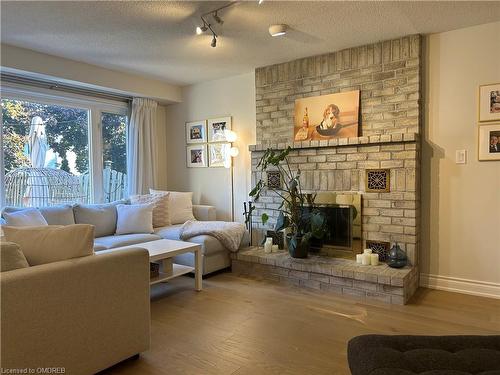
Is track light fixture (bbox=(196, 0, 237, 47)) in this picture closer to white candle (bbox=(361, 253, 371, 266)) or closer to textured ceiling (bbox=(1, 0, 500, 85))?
textured ceiling (bbox=(1, 0, 500, 85))

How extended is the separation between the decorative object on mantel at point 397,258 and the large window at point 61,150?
3592 millimetres

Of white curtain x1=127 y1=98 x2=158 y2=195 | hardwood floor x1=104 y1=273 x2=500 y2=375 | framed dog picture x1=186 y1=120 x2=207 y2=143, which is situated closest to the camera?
hardwood floor x1=104 y1=273 x2=500 y2=375

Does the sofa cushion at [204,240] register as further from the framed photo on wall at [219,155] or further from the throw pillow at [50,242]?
the throw pillow at [50,242]

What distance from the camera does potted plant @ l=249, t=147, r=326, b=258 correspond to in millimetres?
3500

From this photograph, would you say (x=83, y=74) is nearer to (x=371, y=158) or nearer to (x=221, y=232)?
(x=221, y=232)

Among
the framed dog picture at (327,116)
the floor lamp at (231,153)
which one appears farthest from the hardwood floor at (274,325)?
the framed dog picture at (327,116)

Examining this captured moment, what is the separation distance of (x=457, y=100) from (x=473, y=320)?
1880 mm

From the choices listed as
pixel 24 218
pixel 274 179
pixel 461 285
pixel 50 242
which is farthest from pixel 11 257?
pixel 461 285

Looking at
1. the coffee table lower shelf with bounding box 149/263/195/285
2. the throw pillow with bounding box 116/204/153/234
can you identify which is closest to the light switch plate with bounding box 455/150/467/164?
the coffee table lower shelf with bounding box 149/263/195/285

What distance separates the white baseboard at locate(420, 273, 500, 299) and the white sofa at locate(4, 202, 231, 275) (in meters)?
2.07

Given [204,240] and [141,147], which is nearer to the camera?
[204,240]

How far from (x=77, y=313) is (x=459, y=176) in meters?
3.18

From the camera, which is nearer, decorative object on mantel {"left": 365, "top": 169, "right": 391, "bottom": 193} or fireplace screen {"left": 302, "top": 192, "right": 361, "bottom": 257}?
decorative object on mantel {"left": 365, "top": 169, "right": 391, "bottom": 193}

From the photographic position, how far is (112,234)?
13.3 ft
